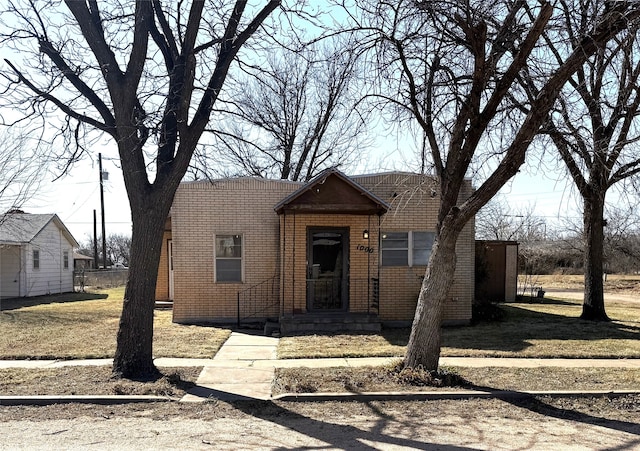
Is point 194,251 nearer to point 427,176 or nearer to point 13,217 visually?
point 427,176

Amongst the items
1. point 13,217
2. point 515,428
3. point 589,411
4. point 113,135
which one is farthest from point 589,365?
point 13,217

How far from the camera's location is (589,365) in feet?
28.1

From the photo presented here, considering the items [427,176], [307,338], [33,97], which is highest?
[33,97]

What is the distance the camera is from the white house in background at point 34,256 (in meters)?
22.4

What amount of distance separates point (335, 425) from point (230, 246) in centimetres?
850

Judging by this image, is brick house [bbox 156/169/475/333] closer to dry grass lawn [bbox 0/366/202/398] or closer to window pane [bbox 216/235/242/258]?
window pane [bbox 216/235/242/258]

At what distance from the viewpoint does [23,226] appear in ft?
78.3

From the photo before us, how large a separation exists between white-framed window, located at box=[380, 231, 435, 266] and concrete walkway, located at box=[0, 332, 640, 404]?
4.63 metres

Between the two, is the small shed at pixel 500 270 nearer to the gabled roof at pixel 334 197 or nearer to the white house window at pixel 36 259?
the gabled roof at pixel 334 197

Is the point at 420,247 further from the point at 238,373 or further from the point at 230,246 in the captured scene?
the point at 238,373

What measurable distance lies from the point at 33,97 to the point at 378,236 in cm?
852

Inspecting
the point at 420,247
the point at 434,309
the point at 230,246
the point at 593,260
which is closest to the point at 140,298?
the point at 434,309

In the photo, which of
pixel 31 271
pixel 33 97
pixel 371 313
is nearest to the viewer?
pixel 33 97

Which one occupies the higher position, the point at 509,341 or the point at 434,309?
the point at 434,309
